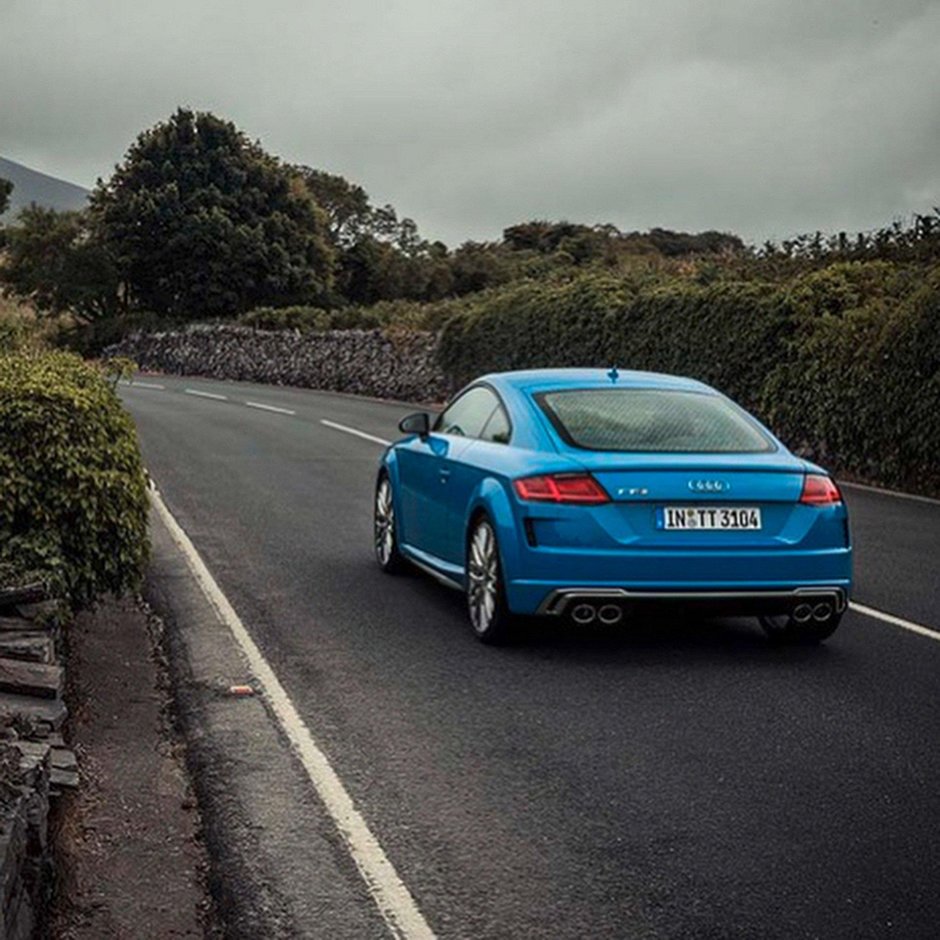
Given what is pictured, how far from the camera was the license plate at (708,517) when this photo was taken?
28.1ft

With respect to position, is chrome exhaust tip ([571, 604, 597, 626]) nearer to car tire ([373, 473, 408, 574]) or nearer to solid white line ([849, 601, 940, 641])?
solid white line ([849, 601, 940, 641])

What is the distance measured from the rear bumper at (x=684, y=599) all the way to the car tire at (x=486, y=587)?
334mm

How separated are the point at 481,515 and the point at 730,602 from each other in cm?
157

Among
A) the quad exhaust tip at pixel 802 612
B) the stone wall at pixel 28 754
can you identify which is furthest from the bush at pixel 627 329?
the stone wall at pixel 28 754

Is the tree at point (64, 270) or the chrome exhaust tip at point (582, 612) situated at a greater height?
the tree at point (64, 270)

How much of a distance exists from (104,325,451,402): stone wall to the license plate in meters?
29.5

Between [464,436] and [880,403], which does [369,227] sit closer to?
[880,403]

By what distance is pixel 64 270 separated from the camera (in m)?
65.6

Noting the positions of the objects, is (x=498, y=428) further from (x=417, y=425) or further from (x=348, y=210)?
(x=348, y=210)

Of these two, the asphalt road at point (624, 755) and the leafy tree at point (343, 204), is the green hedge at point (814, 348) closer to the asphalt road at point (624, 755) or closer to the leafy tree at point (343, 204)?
the asphalt road at point (624, 755)

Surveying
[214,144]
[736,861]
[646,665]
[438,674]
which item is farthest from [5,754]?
[214,144]

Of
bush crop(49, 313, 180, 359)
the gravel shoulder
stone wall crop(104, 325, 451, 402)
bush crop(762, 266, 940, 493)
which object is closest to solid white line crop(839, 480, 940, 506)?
bush crop(762, 266, 940, 493)

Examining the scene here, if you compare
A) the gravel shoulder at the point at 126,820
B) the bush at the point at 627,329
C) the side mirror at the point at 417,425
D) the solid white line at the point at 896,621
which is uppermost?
the bush at the point at 627,329

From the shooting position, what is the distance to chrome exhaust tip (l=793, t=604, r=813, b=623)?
8742mm
